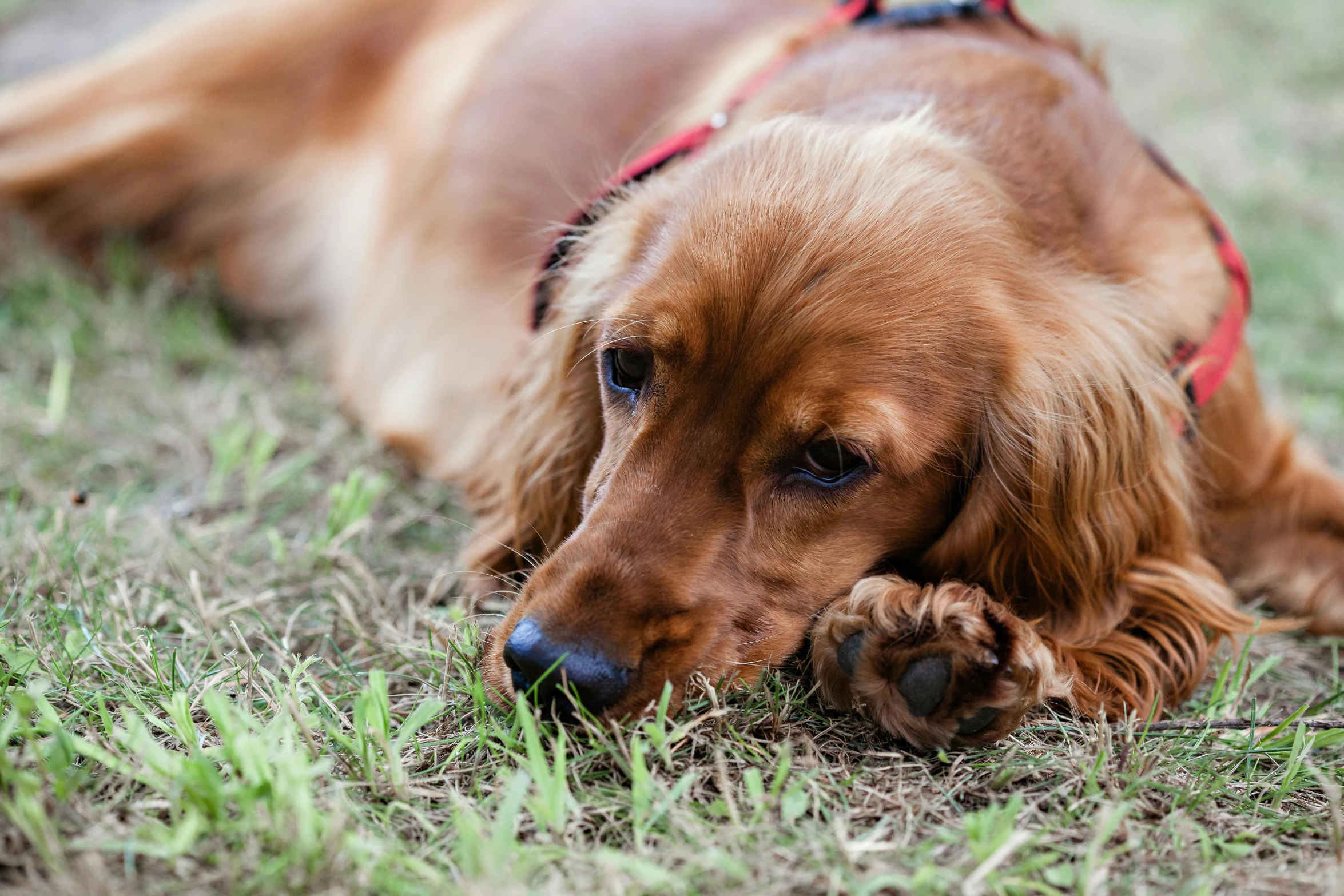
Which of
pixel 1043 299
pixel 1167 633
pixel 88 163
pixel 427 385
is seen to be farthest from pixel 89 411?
pixel 1167 633

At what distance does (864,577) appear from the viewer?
78.9 inches

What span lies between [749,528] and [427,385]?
1.71m

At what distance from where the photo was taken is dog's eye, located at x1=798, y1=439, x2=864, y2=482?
189 cm

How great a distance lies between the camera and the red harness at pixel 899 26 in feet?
7.55

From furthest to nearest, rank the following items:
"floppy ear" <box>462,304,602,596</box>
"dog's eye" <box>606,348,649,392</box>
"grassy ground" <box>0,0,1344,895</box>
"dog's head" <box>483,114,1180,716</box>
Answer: "floppy ear" <box>462,304,602,596</box>, "dog's eye" <box>606,348,649,392</box>, "dog's head" <box>483,114,1180,716</box>, "grassy ground" <box>0,0,1344,895</box>

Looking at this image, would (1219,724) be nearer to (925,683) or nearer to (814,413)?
(925,683)

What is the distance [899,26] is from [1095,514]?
133 cm

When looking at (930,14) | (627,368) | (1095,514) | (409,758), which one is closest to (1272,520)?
(1095,514)

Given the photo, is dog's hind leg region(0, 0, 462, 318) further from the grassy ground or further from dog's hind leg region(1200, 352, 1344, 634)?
dog's hind leg region(1200, 352, 1344, 634)

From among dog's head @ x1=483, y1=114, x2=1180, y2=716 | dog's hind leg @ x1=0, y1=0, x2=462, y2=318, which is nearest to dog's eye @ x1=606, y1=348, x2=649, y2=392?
dog's head @ x1=483, y1=114, x2=1180, y2=716

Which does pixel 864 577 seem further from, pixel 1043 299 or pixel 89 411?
pixel 89 411

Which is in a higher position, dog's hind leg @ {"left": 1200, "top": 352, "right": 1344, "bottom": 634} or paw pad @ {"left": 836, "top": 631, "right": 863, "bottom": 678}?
paw pad @ {"left": 836, "top": 631, "right": 863, "bottom": 678}

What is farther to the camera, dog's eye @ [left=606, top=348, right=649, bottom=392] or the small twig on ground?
dog's eye @ [left=606, top=348, right=649, bottom=392]

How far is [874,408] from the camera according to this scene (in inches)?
73.1
